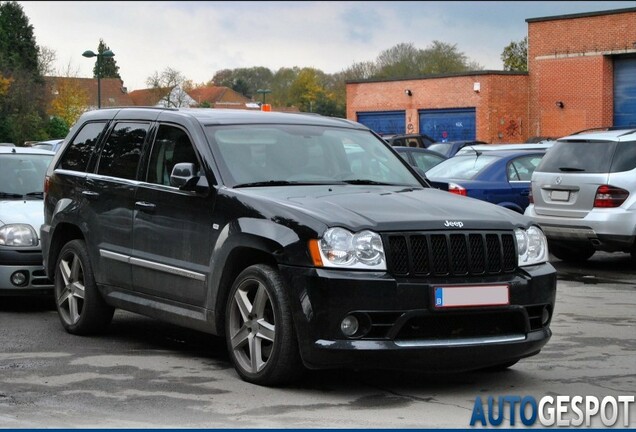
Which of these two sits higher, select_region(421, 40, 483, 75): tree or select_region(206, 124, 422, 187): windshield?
select_region(421, 40, 483, 75): tree

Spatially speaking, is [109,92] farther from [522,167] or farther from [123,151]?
[123,151]

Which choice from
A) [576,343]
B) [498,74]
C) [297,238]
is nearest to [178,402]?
[297,238]

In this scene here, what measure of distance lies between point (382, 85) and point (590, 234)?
43397 mm

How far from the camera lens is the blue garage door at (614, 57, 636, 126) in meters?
45.4

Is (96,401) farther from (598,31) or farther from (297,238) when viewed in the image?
(598,31)

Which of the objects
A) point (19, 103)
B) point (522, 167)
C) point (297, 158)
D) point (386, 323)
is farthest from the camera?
point (19, 103)

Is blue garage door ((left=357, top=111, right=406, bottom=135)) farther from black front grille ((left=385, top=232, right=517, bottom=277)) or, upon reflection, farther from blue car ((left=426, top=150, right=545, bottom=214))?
black front grille ((left=385, top=232, right=517, bottom=277))

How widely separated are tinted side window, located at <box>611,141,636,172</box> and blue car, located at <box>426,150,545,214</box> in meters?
2.61

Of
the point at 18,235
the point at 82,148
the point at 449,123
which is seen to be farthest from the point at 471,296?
the point at 449,123

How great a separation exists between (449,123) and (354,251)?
47030 millimetres

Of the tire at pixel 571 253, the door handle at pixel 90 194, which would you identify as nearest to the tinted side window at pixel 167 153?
the door handle at pixel 90 194

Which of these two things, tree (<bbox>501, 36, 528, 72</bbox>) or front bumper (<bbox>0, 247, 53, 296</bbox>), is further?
tree (<bbox>501, 36, 528, 72</bbox>)

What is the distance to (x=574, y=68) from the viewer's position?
4803cm

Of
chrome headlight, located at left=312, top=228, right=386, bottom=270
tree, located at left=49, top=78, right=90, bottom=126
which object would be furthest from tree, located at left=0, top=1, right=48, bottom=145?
chrome headlight, located at left=312, top=228, right=386, bottom=270
